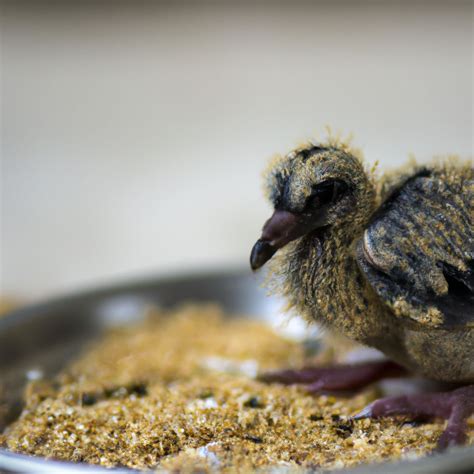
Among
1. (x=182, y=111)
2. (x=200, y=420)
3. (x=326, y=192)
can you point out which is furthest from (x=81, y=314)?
(x=182, y=111)

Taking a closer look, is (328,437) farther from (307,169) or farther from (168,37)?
(168,37)

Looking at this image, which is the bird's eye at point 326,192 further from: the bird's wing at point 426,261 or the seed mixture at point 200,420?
the seed mixture at point 200,420

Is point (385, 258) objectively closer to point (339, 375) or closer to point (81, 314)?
point (339, 375)

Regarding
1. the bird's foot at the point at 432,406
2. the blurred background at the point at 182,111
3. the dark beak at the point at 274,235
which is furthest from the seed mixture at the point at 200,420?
the blurred background at the point at 182,111

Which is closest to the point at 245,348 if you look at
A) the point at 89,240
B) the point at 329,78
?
the point at 89,240

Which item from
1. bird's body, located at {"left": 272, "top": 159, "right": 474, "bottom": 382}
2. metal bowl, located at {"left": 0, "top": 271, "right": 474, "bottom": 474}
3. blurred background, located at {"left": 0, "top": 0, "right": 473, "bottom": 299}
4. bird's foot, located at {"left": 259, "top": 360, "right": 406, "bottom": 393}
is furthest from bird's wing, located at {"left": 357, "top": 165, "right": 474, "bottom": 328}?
blurred background, located at {"left": 0, "top": 0, "right": 473, "bottom": 299}

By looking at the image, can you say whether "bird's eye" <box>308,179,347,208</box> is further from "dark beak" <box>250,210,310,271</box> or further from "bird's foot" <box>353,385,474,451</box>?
"bird's foot" <box>353,385,474,451</box>
